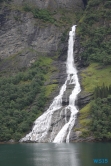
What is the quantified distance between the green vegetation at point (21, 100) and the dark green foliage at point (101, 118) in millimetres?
19481

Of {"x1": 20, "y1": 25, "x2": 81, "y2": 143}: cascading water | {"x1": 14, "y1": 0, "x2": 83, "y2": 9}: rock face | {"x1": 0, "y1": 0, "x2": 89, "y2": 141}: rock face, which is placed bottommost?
{"x1": 20, "y1": 25, "x2": 81, "y2": 143}: cascading water

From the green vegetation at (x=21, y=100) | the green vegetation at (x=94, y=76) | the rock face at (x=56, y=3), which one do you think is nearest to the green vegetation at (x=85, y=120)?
the green vegetation at (x=94, y=76)

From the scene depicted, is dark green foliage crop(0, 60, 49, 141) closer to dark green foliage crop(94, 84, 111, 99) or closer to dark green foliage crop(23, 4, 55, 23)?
dark green foliage crop(94, 84, 111, 99)

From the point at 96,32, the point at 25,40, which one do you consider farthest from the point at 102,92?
→ the point at 25,40

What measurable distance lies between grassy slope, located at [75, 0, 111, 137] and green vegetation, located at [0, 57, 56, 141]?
15.2 metres

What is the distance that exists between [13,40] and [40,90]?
44.3 metres

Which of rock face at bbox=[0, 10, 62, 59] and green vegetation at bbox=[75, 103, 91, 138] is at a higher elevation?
rock face at bbox=[0, 10, 62, 59]

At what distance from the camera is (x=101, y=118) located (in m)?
86.9

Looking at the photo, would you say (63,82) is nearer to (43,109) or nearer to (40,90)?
(40,90)

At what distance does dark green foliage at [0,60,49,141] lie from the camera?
94000mm

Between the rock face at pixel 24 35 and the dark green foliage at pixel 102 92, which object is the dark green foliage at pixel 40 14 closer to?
the rock face at pixel 24 35

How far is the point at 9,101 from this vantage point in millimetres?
108938

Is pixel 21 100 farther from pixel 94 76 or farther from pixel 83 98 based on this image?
pixel 94 76

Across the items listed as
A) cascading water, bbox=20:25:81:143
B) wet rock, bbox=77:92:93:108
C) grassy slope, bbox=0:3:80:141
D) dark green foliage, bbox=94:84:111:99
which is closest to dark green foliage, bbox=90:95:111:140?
dark green foliage, bbox=94:84:111:99
